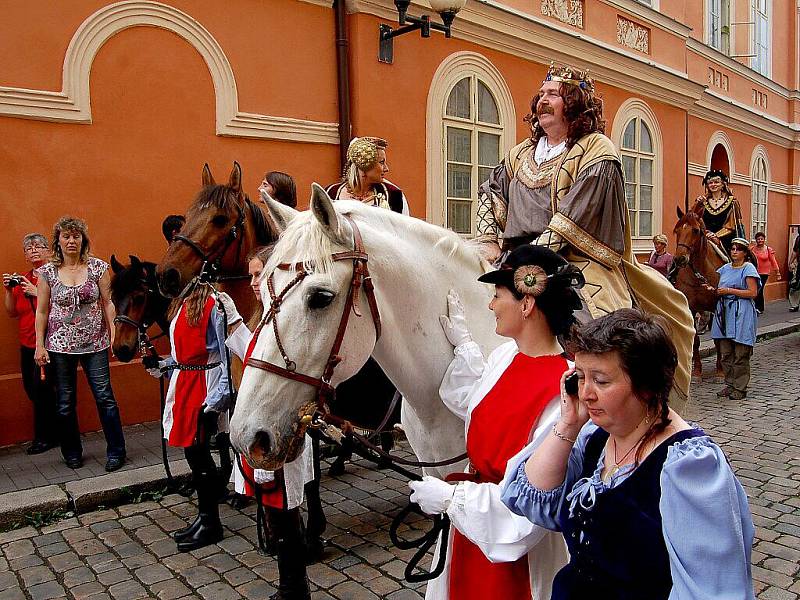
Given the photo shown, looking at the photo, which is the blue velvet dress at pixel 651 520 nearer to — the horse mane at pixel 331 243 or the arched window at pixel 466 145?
the horse mane at pixel 331 243

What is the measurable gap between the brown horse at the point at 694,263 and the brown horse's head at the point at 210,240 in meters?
7.45

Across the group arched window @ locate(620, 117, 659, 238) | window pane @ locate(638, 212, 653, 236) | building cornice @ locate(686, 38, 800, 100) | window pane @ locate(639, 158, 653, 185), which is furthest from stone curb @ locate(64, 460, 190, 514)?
building cornice @ locate(686, 38, 800, 100)

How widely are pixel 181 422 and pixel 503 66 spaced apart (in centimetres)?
808

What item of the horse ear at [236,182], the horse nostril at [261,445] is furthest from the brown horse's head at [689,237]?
the horse nostril at [261,445]

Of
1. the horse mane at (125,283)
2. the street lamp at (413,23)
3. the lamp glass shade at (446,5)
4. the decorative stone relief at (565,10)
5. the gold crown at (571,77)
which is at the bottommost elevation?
the horse mane at (125,283)

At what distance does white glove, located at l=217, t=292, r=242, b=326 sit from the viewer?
398 centimetres

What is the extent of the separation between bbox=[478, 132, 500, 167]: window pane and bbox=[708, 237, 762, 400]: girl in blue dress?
12.1ft

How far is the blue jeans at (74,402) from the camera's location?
18.1 ft

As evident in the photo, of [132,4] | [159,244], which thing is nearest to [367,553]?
[159,244]

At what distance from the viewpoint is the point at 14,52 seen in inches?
228

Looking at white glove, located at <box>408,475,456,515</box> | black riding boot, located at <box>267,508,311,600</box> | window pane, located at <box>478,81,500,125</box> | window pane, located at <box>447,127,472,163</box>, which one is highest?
window pane, located at <box>478,81,500,125</box>

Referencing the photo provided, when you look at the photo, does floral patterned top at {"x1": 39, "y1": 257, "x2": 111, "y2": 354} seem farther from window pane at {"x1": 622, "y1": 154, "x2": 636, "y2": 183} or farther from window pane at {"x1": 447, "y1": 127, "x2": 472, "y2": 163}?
window pane at {"x1": 622, "y1": 154, "x2": 636, "y2": 183}

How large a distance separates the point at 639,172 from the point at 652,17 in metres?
3.16

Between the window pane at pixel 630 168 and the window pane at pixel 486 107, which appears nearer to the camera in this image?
the window pane at pixel 486 107
